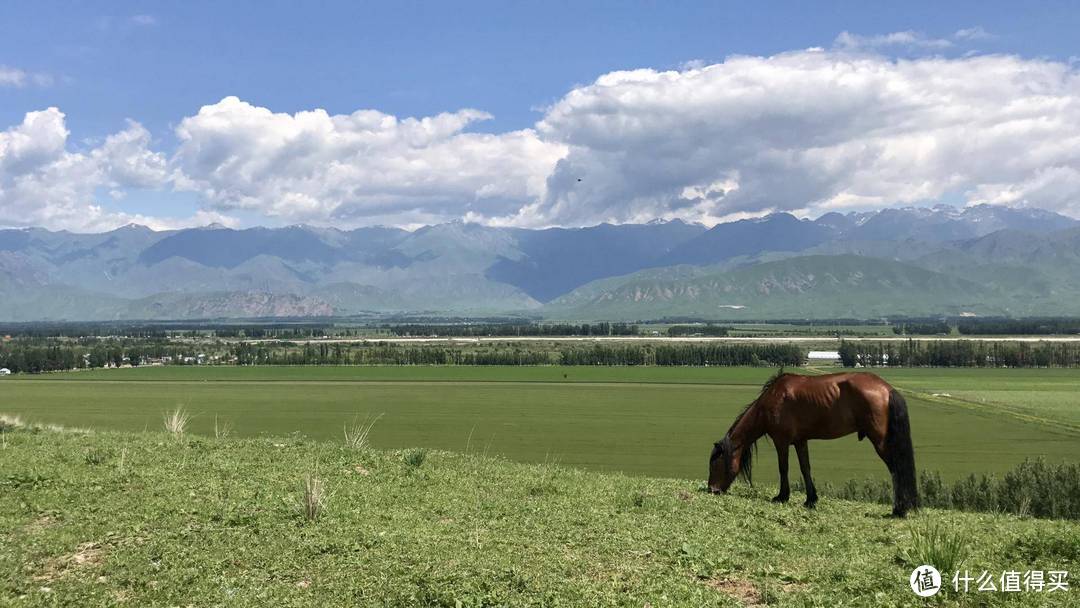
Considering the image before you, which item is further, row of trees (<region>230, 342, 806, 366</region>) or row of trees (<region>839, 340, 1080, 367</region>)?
row of trees (<region>230, 342, 806, 366</region>)

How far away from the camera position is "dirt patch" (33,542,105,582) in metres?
9.35

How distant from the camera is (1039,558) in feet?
31.1

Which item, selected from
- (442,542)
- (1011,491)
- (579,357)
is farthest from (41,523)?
(579,357)

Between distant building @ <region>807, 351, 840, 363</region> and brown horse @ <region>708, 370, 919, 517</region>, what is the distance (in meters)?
148

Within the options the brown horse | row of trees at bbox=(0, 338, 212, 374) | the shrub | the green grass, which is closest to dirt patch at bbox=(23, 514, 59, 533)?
the brown horse

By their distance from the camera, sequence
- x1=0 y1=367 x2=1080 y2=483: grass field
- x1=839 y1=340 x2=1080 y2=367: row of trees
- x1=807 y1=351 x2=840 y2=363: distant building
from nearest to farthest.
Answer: x1=0 y1=367 x2=1080 y2=483: grass field, x1=839 y1=340 x2=1080 y2=367: row of trees, x1=807 y1=351 x2=840 y2=363: distant building

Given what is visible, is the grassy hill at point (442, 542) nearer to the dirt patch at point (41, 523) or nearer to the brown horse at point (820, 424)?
the dirt patch at point (41, 523)

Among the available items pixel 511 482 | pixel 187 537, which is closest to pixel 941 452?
pixel 511 482

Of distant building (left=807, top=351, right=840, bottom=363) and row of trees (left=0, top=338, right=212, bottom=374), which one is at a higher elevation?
row of trees (left=0, top=338, right=212, bottom=374)

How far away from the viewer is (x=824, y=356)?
166 m

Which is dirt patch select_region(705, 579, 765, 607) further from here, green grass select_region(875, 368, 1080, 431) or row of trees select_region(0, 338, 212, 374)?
row of trees select_region(0, 338, 212, 374)

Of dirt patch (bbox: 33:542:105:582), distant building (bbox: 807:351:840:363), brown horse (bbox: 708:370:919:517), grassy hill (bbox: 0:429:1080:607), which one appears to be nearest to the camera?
grassy hill (bbox: 0:429:1080:607)

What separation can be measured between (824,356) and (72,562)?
172 m

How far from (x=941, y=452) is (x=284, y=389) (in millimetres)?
83568
